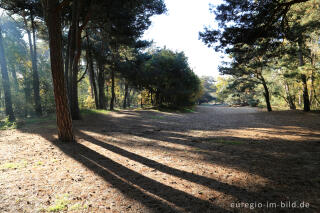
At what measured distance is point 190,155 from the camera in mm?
4273

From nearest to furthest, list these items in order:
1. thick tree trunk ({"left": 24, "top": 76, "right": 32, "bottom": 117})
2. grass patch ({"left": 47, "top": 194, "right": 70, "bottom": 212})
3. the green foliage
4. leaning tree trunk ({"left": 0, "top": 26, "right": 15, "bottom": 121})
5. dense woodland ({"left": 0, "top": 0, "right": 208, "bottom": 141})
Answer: grass patch ({"left": 47, "top": 194, "right": 70, "bottom": 212}) → dense woodland ({"left": 0, "top": 0, "right": 208, "bottom": 141}) → leaning tree trunk ({"left": 0, "top": 26, "right": 15, "bottom": 121}) → thick tree trunk ({"left": 24, "top": 76, "right": 32, "bottom": 117}) → the green foliage

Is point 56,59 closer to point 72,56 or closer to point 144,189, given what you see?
point 144,189

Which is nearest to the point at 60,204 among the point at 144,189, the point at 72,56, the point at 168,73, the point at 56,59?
the point at 144,189

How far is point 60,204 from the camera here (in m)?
2.21

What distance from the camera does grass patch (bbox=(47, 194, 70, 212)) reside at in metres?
2.11

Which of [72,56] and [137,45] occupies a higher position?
[137,45]

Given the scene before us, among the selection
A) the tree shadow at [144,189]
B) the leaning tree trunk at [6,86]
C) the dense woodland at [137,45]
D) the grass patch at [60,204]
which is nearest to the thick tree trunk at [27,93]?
the dense woodland at [137,45]

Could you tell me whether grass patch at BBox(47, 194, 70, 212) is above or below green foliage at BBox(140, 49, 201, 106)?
below

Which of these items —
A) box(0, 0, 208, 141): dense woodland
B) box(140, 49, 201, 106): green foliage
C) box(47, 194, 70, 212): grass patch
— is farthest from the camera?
box(140, 49, 201, 106): green foliage

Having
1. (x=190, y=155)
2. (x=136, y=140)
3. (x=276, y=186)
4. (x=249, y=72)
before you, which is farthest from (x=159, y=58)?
(x=276, y=186)

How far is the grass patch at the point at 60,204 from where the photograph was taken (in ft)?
6.94

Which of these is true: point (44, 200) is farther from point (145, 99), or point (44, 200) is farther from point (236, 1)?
point (145, 99)

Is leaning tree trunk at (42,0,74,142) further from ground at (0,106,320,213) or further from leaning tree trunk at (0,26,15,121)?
leaning tree trunk at (0,26,15,121)

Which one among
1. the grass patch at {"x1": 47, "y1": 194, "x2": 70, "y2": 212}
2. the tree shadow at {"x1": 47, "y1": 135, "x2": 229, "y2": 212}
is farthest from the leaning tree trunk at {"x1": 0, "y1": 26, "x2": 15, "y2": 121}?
the grass patch at {"x1": 47, "y1": 194, "x2": 70, "y2": 212}
